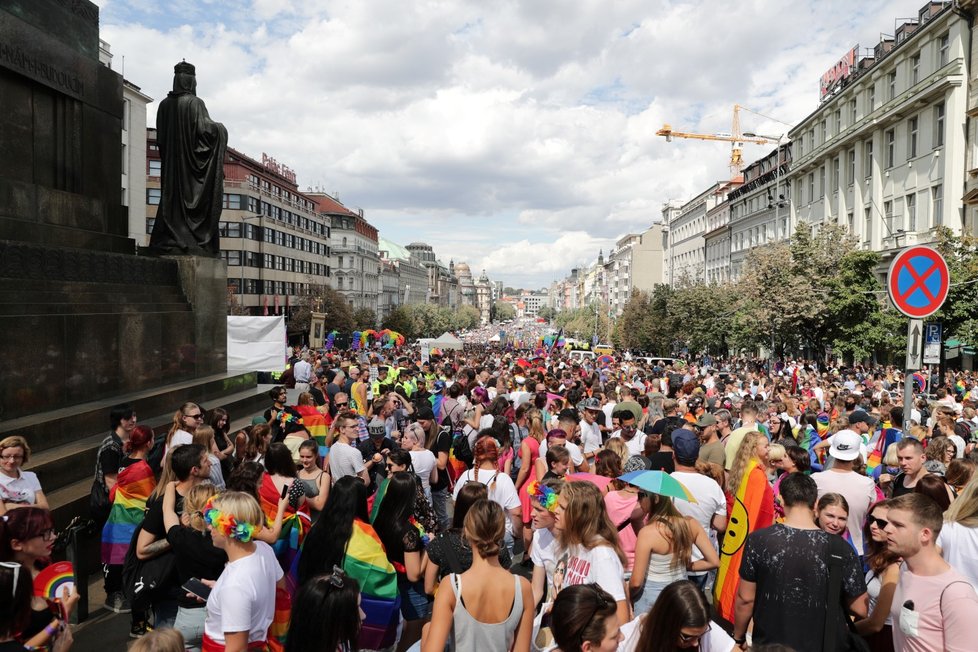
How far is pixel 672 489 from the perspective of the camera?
4.13m

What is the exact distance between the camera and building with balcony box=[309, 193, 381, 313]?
326 feet

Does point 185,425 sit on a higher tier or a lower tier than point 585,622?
higher

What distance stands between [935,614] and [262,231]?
217ft

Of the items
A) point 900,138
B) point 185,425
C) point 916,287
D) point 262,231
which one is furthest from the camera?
point 262,231

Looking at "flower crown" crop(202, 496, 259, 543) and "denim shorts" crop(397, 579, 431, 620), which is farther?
"denim shorts" crop(397, 579, 431, 620)

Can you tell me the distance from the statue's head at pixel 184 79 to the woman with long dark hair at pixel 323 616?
10428 mm

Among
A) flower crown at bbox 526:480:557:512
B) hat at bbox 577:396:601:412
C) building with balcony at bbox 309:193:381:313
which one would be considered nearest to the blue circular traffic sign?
flower crown at bbox 526:480:557:512

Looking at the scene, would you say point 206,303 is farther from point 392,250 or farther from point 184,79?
point 392,250

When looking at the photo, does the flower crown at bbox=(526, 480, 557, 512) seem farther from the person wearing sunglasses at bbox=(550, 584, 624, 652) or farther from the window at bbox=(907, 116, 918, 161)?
the window at bbox=(907, 116, 918, 161)

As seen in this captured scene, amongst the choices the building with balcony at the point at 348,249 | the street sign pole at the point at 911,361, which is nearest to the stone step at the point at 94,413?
the street sign pole at the point at 911,361

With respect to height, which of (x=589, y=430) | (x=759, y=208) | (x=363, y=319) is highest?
(x=759, y=208)

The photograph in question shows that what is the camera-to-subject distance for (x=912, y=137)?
114 ft

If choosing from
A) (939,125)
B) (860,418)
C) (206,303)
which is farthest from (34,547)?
(939,125)

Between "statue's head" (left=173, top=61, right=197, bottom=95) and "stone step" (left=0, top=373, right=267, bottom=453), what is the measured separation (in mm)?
4765
